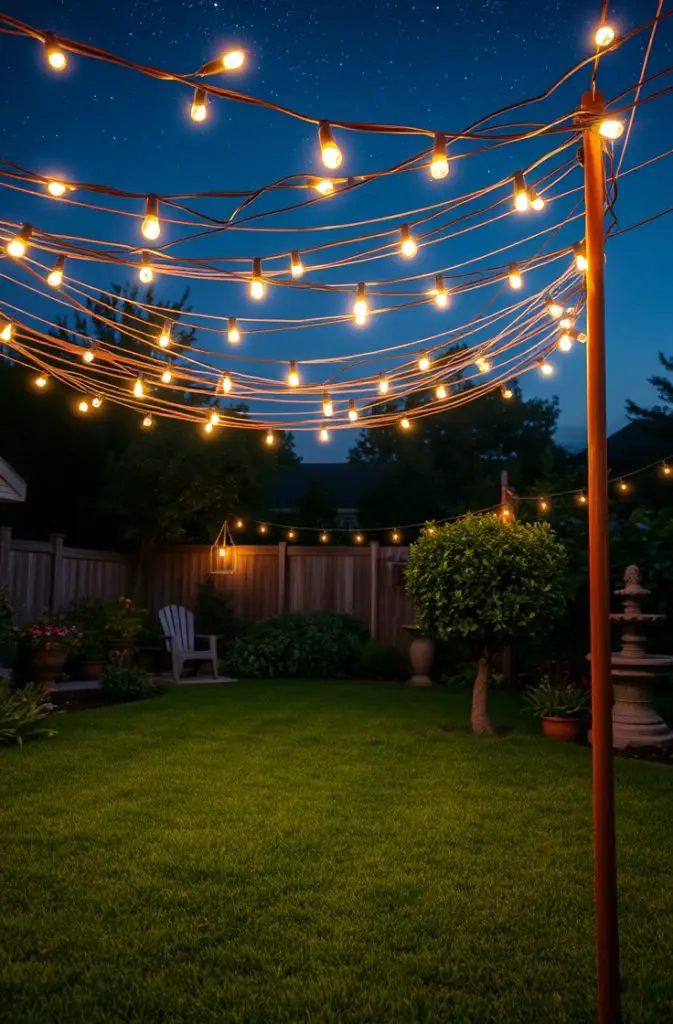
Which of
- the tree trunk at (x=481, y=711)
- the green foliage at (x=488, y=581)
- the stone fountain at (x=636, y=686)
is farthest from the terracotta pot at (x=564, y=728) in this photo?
the green foliage at (x=488, y=581)

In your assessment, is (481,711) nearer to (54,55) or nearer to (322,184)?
(322,184)

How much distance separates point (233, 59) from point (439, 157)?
0.68m

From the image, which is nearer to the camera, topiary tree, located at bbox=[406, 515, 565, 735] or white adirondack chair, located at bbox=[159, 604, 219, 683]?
topiary tree, located at bbox=[406, 515, 565, 735]

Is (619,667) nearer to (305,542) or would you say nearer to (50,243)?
(50,243)

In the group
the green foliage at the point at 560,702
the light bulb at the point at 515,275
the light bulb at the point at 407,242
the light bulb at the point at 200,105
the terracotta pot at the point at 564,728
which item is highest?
the light bulb at the point at 515,275

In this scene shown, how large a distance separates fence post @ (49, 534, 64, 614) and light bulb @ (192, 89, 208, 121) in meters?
8.02

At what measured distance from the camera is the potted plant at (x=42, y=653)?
805 cm

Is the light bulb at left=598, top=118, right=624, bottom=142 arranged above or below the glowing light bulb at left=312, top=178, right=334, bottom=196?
below

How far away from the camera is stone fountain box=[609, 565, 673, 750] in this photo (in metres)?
5.79

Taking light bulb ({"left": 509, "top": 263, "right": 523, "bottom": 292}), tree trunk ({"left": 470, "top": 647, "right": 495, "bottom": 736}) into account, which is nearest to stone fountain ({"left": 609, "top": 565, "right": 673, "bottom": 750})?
tree trunk ({"left": 470, "top": 647, "right": 495, "bottom": 736})

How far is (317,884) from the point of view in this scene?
2951 mm

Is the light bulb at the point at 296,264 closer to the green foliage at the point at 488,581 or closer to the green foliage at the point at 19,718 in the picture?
the green foliage at the point at 488,581

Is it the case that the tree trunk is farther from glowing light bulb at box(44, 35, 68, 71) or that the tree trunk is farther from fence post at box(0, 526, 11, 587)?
fence post at box(0, 526, 11, 587)

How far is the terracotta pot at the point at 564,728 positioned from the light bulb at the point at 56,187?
4.74m
